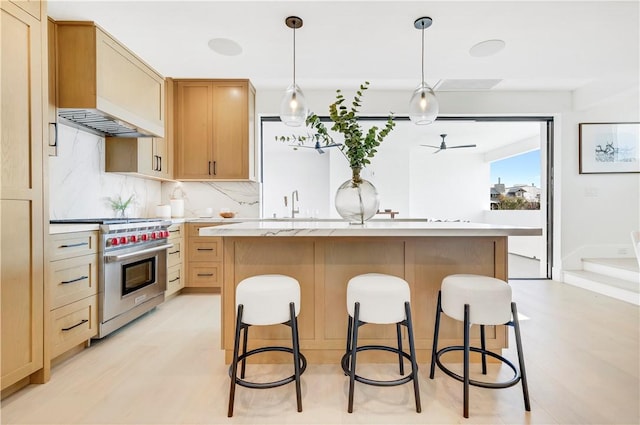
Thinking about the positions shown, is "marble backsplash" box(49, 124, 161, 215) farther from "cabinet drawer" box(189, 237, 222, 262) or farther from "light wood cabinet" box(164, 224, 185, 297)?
"cabinet drawer" box(189, 237, 222, 262)

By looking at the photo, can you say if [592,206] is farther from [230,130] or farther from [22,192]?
→ [22,192]

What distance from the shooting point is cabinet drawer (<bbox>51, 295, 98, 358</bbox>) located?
2070 mm

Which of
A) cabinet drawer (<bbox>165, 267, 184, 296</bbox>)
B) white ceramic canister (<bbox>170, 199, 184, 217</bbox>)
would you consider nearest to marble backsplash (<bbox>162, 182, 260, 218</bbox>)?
white ceramic canister (<bbox>170, 199, 184, 217</bbox>)

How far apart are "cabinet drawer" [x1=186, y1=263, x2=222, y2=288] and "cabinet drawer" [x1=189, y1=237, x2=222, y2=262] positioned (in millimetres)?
82

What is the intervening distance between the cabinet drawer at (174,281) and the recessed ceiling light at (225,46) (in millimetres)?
2261

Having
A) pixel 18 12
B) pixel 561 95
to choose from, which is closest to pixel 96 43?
pixel 18 12

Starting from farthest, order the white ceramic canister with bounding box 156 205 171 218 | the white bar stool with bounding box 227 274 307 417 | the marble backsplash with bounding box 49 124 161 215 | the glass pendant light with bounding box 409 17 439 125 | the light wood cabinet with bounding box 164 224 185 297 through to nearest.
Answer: the white ceramic canister with bounding box 156 205 171 218
the light wood cabinet with bounding box 164 224 185 297
the marble backsplash with bounding box 49 124 161 215
the glass pendant light with bounding box 409 17 439 125
the white bar stool with bounding box 227 274 307 417

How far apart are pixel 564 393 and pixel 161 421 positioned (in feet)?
6.82

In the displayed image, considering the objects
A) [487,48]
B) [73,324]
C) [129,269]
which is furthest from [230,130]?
[487,48]

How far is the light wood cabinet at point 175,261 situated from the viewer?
3.52 meters

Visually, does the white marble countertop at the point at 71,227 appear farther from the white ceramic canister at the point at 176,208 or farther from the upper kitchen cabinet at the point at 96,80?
the white ceramic canister at the point at 176,208

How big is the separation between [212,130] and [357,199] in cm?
265

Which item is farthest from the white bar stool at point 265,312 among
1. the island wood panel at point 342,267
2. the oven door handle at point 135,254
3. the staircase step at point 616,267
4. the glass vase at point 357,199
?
the staircase step at point 616,267

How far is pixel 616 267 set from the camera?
3914 mm
